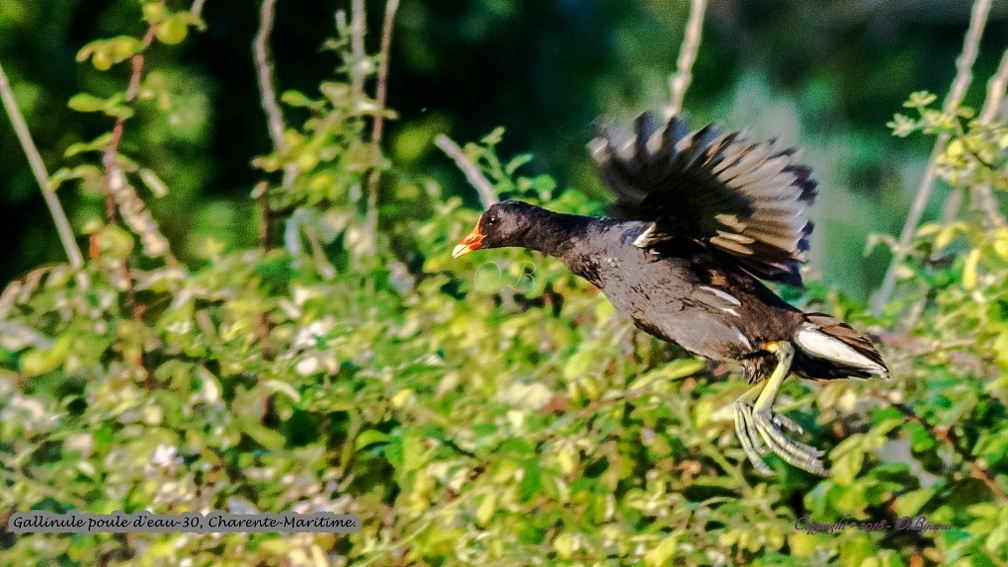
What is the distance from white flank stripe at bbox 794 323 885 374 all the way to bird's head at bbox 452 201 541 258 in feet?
1.00

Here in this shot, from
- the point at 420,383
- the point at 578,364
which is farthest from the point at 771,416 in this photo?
the point at 420,383

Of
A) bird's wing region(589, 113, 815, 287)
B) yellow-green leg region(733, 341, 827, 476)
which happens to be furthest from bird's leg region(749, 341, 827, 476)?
bird's wing region(589, 113, 815, 287)

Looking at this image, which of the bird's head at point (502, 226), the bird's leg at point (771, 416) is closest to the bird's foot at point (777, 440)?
the bird's leg at point (771, 416)

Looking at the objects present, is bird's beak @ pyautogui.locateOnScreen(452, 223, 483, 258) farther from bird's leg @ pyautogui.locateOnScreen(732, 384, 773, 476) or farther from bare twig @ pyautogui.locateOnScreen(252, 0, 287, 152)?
bare twig @ pyautogui.locateOnScreen(252, 0, 287, 152)

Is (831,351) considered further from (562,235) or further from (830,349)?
(562,235)

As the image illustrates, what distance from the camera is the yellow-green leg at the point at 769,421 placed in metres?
1.03

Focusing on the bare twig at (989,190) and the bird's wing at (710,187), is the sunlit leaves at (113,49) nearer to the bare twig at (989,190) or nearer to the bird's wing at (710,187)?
the bird's wing at (710,187)

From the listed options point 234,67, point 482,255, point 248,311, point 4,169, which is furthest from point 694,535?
point 4,169

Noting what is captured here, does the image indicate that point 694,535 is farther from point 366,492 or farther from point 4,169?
point 4,169

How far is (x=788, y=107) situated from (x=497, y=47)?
80cm

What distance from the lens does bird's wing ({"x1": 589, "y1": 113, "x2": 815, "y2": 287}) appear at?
90 cm

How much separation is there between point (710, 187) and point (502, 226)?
265 mm

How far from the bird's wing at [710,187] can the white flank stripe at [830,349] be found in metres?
0.11

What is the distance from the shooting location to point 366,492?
6.59 ft
